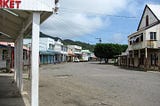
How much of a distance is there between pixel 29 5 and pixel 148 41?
42.3 meters

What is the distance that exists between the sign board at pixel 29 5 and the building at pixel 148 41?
40405mm

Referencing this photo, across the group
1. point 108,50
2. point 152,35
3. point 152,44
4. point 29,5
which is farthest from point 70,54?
point 29,5

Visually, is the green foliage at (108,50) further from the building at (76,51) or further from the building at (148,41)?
the building at (76,51)

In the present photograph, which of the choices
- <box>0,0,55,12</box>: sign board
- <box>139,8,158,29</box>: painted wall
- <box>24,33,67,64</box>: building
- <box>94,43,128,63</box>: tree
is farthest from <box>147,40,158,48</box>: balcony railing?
<box>94,43,128,63</box>: tree

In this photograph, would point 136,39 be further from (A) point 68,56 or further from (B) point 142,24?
(A) point 68,56

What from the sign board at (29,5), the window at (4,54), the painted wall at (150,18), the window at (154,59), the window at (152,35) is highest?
the painted wall at (150,18)

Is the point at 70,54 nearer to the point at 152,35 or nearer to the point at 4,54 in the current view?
the point at 152,35

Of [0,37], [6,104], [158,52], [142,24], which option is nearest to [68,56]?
[142,24]

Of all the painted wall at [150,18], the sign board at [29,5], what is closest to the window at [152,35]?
the painted wall at [150,18]

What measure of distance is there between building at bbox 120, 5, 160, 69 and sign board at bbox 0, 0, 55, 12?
133ft

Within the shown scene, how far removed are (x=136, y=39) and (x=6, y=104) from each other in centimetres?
4437

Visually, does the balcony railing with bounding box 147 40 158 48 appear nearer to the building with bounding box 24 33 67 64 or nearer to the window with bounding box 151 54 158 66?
the window with bounding box 151 54 158 66

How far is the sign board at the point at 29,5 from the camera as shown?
7.68 metres

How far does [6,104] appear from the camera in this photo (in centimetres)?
1177
